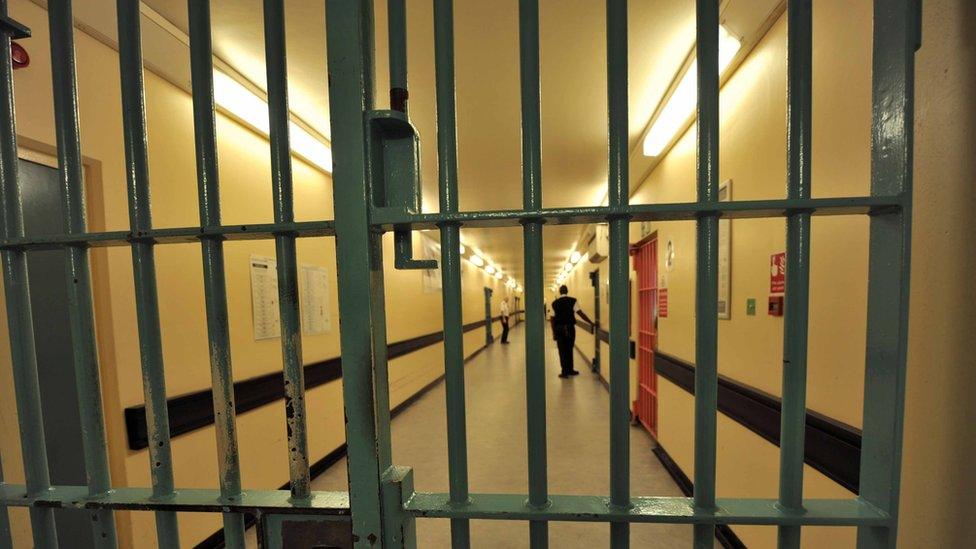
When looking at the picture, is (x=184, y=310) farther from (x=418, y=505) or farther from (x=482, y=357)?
(x=482, y=357)

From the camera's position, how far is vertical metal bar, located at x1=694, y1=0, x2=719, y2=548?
76 cm

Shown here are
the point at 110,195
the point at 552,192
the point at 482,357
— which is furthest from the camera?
the point at 482,357

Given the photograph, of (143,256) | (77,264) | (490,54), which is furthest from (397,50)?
(490,54)

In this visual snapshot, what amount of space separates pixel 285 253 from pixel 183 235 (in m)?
0.27

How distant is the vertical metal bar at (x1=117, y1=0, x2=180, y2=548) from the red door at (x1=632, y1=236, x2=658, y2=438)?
3.81m

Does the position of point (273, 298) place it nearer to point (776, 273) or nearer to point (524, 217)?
point (524, 217)

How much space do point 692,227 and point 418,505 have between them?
2.74 m

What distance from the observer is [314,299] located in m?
3.22

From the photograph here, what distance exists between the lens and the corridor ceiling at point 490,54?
170 centimetres

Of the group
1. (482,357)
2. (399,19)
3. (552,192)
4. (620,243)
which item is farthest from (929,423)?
(482,357)

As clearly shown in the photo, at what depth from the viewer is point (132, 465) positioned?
1.80m

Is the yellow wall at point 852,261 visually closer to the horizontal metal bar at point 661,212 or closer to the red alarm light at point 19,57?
the horizontal metal bar at point 661,212

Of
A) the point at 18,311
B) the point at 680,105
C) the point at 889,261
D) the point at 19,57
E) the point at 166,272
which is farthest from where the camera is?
the point at 680,105

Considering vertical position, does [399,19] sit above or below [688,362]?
above
